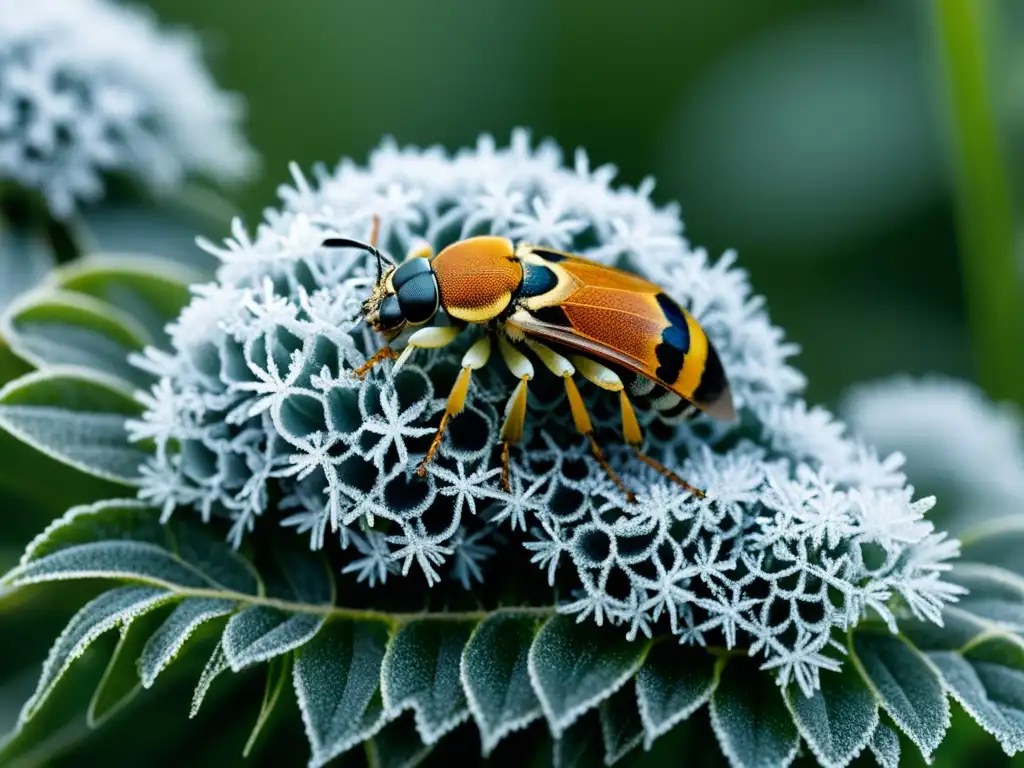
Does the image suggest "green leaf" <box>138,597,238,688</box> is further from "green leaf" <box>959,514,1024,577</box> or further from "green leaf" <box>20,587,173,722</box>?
"green leaf" <box>959,514,1024,577</box>

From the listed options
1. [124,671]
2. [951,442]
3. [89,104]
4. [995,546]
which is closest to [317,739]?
[124,671]

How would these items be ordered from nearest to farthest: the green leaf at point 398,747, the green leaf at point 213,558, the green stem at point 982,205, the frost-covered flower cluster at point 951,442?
the green leaf at point 398,747, the green leaf at point 213,558, the frost-covered flower cluster at point 951,442, the green stem at point 982,205

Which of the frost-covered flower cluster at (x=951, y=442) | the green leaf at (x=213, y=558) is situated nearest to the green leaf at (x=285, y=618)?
the green leaf at (x=213, y=558)

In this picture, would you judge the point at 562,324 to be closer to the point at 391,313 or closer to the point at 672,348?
the point at 672,348

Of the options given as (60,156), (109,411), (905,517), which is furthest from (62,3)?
(905,517)

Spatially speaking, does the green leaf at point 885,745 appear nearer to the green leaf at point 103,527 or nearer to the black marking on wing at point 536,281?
the black marking on wing at point 536,281

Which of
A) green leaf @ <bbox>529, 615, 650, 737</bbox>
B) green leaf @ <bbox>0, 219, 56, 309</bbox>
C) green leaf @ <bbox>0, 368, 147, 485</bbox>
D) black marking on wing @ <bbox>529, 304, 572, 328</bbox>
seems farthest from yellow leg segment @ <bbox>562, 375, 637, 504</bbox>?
green leaf @ <bbox>0, 219, 56, 309</bbox>
